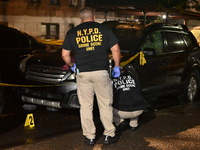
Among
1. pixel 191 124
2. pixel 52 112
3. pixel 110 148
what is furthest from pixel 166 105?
pixel 110 148

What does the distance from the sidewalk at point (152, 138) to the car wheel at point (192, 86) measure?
1462 millimetres

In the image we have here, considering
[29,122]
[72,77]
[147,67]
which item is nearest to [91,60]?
[72,77]

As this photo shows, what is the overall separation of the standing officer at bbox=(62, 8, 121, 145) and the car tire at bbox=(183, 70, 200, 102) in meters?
3.64

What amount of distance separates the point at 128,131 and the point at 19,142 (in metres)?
1.68

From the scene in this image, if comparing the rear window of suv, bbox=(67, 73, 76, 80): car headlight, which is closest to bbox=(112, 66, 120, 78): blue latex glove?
bbox=(67, 73, 76, 80): car headlight

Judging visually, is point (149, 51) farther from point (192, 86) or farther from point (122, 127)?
point (192, 86)

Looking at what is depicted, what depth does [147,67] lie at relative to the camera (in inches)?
289

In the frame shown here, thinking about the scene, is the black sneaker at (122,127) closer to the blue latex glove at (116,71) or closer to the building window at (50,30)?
the blue latex glove at (116,71)

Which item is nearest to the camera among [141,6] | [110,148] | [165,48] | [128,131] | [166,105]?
[110,148]

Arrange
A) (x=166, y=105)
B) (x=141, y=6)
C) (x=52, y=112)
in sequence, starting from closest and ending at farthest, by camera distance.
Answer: (x=52, y=112) → (x=166, y=105) → (x=141, y=6)

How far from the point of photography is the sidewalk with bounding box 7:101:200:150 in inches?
215

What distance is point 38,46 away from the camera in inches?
355

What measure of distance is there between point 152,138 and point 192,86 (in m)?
3.34

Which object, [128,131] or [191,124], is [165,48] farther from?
[128,131]
